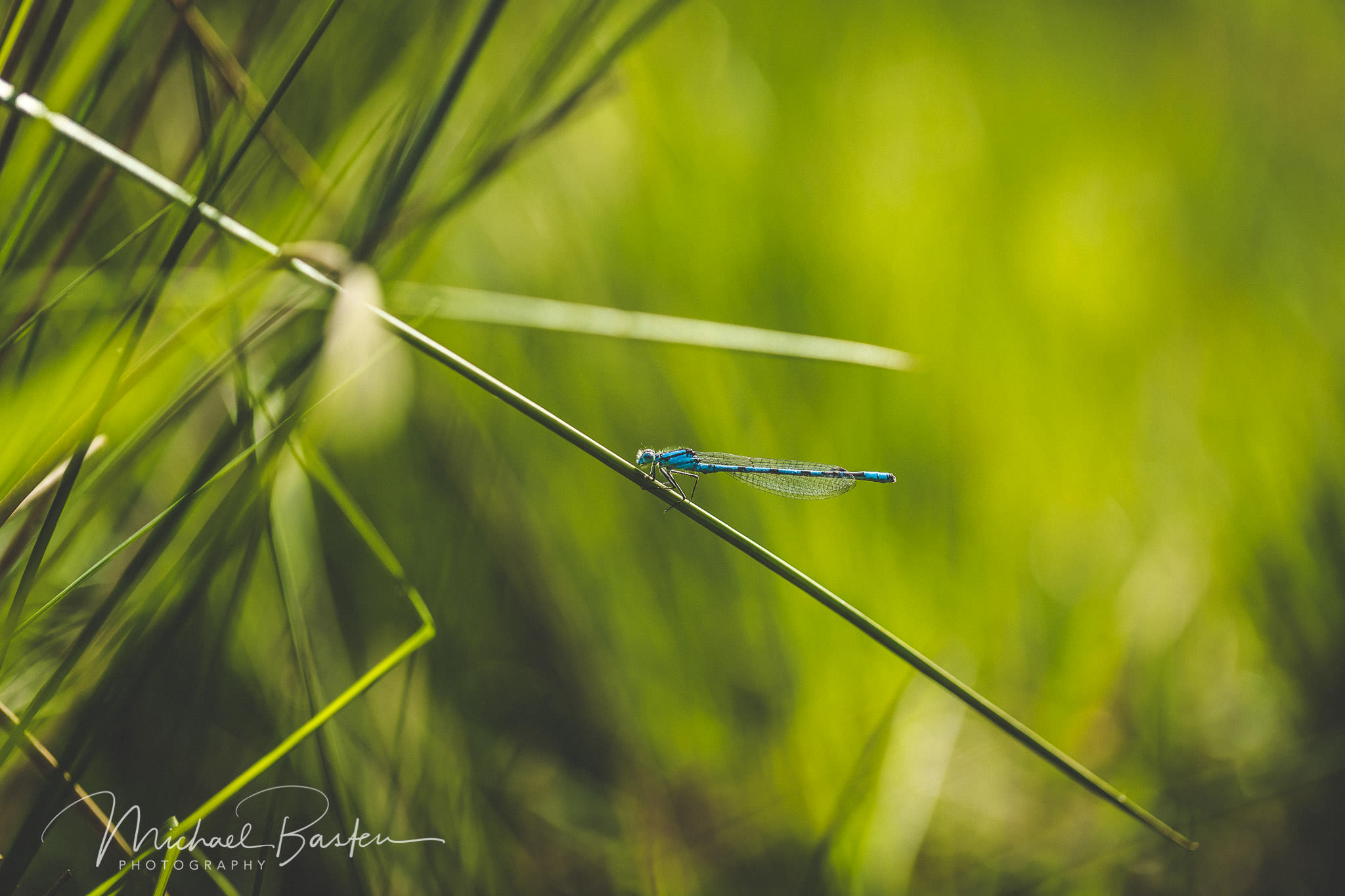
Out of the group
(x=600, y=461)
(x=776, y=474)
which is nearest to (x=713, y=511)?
(x=776, y=474)

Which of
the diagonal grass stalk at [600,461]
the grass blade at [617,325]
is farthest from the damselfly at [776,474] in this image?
the diagonal grass stalk at [600,461]

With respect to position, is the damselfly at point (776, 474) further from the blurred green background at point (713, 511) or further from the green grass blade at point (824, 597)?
the green grass blade at point (824, 597)

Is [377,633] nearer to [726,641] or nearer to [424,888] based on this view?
[424,888]

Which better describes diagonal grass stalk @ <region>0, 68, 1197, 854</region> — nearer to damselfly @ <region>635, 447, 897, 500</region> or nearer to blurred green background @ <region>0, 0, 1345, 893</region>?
blurred green background @ <region>0, 0, 1345, 893</region>

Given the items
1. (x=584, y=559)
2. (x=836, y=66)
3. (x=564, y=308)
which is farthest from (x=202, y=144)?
(x=836, y=66)

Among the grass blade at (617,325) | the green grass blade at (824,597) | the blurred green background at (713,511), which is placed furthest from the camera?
the blurred green background at (713,511)

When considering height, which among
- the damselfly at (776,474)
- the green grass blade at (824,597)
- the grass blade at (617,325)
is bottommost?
the green grass blade at (824,597)
